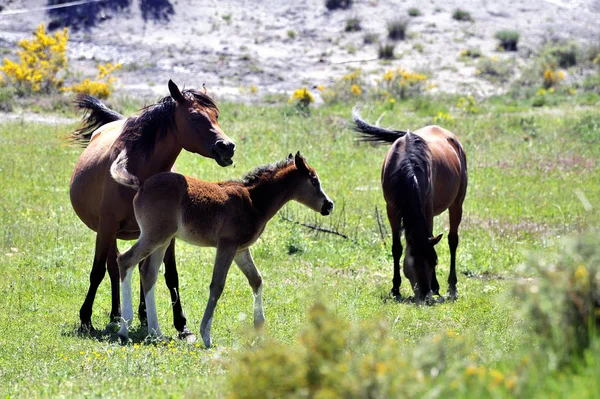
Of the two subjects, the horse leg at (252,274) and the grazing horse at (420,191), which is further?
the grazing horse at (420,191)

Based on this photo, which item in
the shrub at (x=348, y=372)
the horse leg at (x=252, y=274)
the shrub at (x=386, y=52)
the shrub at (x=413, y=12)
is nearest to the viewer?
the shrub at (x=348, y=372)

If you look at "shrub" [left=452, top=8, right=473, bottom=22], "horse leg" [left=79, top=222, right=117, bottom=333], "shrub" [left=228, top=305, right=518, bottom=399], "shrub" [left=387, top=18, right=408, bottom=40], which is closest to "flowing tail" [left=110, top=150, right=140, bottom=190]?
"horse leg" [left=79, top=222, right=117, bottom=333]

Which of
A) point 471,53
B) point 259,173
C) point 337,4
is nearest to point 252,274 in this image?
point 259,173

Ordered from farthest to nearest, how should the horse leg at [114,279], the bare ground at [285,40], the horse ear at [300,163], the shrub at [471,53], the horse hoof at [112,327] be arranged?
1. the shrub at [471,53]
2. the bare ground at [285,40]
3. the horse leg at [114,279]
4. the horse hoof at [112,327]
5. the horse ear at [300,163]

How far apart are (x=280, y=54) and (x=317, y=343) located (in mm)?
33709

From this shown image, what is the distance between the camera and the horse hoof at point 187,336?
9.37 meters

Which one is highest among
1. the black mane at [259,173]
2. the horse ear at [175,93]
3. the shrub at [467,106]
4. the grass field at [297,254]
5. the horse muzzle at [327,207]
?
the horse ear at [175,93]

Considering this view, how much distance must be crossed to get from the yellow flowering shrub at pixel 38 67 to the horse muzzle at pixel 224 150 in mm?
19603

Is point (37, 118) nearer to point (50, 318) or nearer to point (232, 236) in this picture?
point (50, 318)

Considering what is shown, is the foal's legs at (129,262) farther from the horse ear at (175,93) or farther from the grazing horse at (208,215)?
the horse ear at (175,93)

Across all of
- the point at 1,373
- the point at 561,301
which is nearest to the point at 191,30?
the point at 1,373

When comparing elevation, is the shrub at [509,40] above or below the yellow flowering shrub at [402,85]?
below

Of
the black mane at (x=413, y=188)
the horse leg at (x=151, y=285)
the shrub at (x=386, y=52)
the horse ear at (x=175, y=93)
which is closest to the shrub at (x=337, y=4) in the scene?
→ the shrub at (x=386, y=52)

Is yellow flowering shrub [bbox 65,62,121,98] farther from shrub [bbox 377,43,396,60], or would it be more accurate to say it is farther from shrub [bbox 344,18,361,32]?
shrub [bbox 344,18,361,32]
